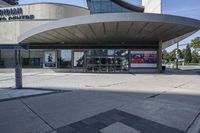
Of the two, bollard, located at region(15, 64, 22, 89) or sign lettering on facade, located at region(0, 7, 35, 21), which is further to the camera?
sign lettering on facade, located at region(0, 7, 35, 21)

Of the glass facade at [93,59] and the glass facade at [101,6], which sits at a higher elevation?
the glass facade at [101,6]

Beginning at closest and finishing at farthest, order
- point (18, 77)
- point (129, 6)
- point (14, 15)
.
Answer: point (18, 77) < point (14, 15) < point (129, 6)

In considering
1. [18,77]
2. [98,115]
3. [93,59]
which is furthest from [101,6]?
[98,115]

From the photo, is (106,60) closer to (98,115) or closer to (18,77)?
(18,77)

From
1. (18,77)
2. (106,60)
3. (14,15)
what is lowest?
(18,77)

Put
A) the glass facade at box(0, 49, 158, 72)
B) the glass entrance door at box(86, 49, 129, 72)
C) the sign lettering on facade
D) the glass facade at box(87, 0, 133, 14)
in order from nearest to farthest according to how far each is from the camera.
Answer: the glass facade at box(0, 49, 158, 72), the glass entrance door at box(86, 49, 129, 72), the sign lettering on facade, the glass facade at box(87, 0, 133, 14)

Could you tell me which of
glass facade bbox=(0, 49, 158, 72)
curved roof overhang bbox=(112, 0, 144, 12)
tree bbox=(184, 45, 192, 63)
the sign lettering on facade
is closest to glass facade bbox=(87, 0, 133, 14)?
curved roof overhang bbox=(112, 0, 144, 12)

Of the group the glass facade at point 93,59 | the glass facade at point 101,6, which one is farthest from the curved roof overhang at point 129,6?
the glass facade at point 93,59

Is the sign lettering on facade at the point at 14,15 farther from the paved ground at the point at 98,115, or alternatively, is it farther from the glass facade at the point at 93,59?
the paved ground at the point at 98,115

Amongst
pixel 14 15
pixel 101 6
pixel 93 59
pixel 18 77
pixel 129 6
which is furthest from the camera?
pixel 129 6

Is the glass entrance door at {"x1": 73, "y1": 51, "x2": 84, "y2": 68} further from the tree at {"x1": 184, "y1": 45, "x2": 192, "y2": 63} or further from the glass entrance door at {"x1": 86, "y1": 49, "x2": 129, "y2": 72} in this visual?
the tree at {"x1": 184, "y1": 45, "x2": 192, "y2": 63}

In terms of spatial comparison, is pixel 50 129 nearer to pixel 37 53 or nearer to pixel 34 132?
pixel 34 132

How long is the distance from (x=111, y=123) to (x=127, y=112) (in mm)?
1237

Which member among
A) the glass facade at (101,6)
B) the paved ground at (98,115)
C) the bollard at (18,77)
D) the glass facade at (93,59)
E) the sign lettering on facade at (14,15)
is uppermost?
the glass facade at (101,6)
